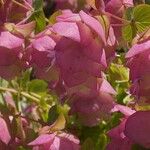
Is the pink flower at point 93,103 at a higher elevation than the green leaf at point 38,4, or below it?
below

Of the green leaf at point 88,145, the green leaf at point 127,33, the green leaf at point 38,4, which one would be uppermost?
the green leaf at point 38,4

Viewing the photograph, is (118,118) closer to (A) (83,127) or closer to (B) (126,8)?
(A) (83,127)

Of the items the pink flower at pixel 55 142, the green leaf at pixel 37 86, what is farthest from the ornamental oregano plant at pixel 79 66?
the green leaf at pixel 37 86

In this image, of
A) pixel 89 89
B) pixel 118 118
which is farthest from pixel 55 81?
pixel 118 118

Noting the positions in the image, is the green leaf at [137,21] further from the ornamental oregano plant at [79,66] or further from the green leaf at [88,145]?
the green leaf at [88,145]

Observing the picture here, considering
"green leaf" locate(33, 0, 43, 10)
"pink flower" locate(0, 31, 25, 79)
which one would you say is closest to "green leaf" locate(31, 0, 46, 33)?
"green leaf" locate(33, 0, 43, 10)

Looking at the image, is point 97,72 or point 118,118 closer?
point 97,72
